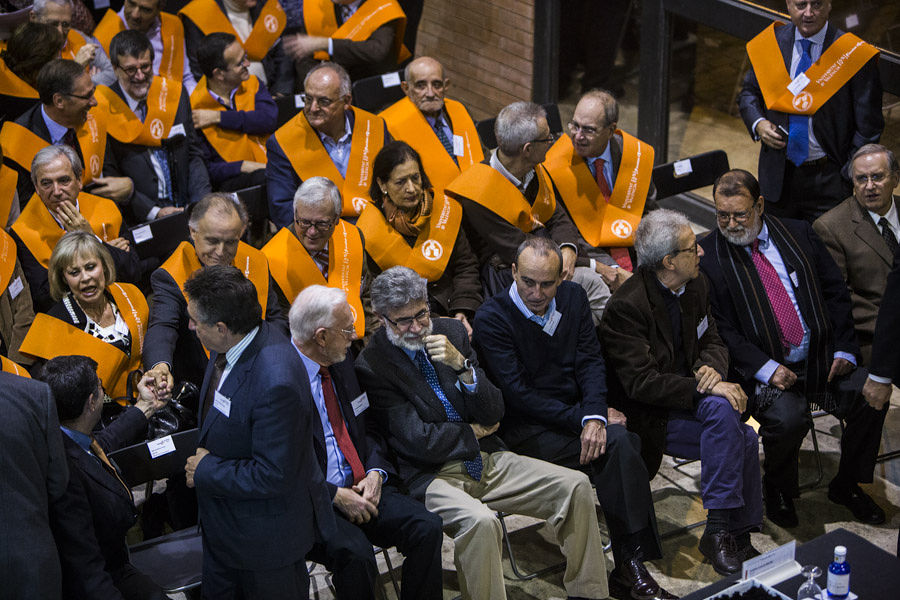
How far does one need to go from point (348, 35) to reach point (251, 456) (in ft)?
13.7

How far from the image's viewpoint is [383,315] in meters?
→ 4.03

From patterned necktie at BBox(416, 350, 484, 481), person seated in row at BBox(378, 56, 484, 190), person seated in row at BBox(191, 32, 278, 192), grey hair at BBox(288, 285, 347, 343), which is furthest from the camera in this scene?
person seated in row at BBox(191, 32, 278, 192)

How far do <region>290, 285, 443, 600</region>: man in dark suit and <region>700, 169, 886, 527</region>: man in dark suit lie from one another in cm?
166

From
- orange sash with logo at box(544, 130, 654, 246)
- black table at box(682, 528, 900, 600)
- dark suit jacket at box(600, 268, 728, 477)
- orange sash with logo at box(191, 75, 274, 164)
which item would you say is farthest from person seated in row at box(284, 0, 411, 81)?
black table at box(682, 528, 900, 600)

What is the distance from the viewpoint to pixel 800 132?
5617mm

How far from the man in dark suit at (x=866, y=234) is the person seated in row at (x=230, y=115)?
3136mm

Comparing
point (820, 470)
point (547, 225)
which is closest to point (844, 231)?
point (820, 470)

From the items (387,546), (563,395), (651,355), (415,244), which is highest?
(415,244)

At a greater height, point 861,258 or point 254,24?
point 254,24

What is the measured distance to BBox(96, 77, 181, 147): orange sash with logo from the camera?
19.2 ft

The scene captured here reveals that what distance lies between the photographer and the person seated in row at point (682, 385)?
4.24 metres

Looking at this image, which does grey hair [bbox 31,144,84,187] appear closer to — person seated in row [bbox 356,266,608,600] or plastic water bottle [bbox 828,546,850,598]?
person seated in row [bbox 356,266,608,600]

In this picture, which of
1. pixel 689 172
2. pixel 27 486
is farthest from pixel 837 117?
pixel 27 486

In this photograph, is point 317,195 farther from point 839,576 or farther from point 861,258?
point 839,576
